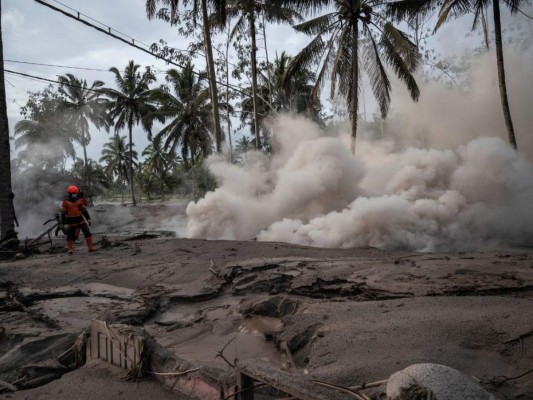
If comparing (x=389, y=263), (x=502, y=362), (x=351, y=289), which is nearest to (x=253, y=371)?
(x=502, y=362)

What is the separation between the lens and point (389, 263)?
7.14m

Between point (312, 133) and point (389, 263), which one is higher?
point (312, 133)

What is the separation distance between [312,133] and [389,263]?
11547mm

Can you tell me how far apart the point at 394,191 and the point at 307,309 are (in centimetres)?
987

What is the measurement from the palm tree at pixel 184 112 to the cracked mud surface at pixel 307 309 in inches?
833

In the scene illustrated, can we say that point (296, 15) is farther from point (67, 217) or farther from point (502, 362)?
point (502, 362)

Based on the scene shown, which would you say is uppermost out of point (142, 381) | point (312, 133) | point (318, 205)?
point (312, 133)

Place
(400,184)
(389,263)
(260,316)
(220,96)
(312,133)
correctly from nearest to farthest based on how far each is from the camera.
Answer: (260,316), (389,263), (400,184), (312,133), (220,96)

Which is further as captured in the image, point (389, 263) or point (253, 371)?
point (389, 263)

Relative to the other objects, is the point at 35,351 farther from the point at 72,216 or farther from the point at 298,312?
the point at 72,216

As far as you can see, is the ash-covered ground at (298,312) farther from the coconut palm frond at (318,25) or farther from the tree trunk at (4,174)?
the coconut palm frond at (318,25)

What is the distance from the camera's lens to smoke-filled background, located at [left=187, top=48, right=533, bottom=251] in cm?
1142

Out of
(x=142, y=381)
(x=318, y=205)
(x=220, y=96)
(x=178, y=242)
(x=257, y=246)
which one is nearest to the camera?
(x=142, y=381)

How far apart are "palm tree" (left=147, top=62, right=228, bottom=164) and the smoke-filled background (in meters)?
10.9
